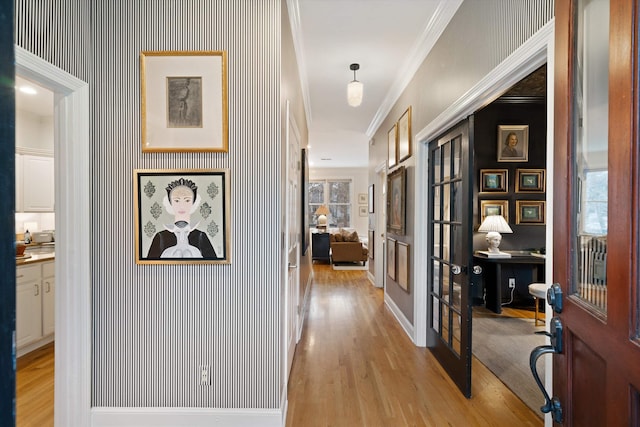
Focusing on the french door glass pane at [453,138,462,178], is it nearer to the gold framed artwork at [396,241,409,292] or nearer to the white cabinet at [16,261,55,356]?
the gold framed artwork at [396,241,409,292]

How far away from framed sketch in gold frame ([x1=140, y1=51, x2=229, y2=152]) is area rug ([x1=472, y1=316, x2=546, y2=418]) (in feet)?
9.00

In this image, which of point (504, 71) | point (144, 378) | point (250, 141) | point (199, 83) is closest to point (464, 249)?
point (504, 71)

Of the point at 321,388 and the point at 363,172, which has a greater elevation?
the point at 363,172

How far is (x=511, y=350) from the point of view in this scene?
3.08 meters

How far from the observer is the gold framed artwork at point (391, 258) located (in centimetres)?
413

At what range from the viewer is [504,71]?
5.50 ft

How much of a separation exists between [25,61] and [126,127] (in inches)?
21.2

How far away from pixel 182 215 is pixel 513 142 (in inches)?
173

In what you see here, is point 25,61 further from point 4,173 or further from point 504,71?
point 504,71

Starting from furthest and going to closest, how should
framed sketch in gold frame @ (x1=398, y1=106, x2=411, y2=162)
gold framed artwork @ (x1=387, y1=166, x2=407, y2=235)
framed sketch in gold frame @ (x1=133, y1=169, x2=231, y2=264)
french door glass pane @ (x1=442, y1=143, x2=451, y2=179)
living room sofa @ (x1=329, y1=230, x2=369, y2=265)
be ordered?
living room sofa @ (x1=329, y1=230, x2=369, y2=265) < gold framed artwork @ (x1=387, y1=166, x2=407, y2=235) < framed sketch in gold frame @ (x1=398, y1=106, x2=411, y2=162) < french door glass pane @ (x1=442, y1=143, x2=451, y2=179) < framed sketch in gold frame @ (x1=133, y1=169, x2=231, y2=264)

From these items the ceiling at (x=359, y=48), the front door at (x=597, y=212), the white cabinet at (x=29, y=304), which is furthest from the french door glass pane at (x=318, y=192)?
the front door at (x=597, y=212)

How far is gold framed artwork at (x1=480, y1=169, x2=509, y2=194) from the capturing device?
444 cm

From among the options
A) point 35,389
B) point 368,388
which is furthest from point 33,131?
point 368,388

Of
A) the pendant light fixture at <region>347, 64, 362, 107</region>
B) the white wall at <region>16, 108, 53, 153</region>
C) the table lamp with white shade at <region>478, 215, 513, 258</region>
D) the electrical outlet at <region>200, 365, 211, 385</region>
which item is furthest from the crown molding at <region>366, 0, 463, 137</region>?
the white wall at <region>16, 108, 53, 153</region>
